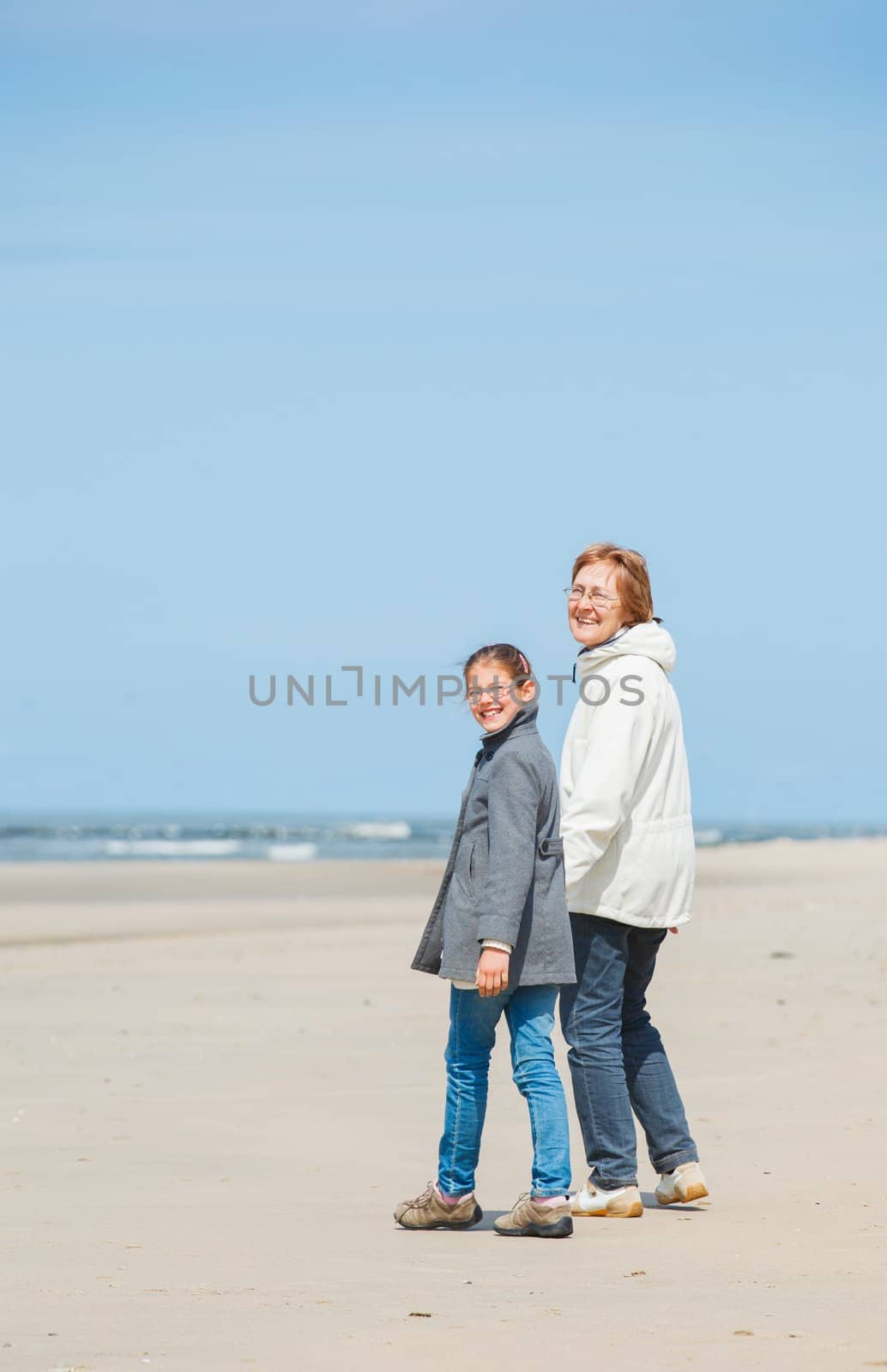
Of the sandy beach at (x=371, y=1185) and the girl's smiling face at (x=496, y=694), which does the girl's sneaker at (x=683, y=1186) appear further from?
the girl's smiling face at (x=496, y=694)

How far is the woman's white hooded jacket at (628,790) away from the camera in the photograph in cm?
436

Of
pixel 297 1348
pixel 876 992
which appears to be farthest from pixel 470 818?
pixel 876 992

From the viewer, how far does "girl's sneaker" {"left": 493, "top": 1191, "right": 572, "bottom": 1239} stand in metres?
4.23

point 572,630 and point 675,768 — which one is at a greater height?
point 572,630

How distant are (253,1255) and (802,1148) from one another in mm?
2167

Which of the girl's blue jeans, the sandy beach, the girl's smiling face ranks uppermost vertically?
the girl's smiling face

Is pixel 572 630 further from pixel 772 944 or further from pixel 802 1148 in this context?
pixel 772 944

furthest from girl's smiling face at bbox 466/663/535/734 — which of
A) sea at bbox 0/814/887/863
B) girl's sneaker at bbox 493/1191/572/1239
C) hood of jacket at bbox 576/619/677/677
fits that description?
sea at bbox 0/814/887/863

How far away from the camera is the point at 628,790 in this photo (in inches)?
172

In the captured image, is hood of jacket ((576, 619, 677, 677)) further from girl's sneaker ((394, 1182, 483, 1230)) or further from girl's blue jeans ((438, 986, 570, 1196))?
girl's sneaker ((394, 1182, 483, 1230))

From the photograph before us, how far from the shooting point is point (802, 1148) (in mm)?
5402

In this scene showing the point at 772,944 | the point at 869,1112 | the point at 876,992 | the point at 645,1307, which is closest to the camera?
the point at 645,1307

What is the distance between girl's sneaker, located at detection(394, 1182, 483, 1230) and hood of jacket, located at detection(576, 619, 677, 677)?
1.44 meters

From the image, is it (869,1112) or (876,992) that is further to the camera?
(876,992)
